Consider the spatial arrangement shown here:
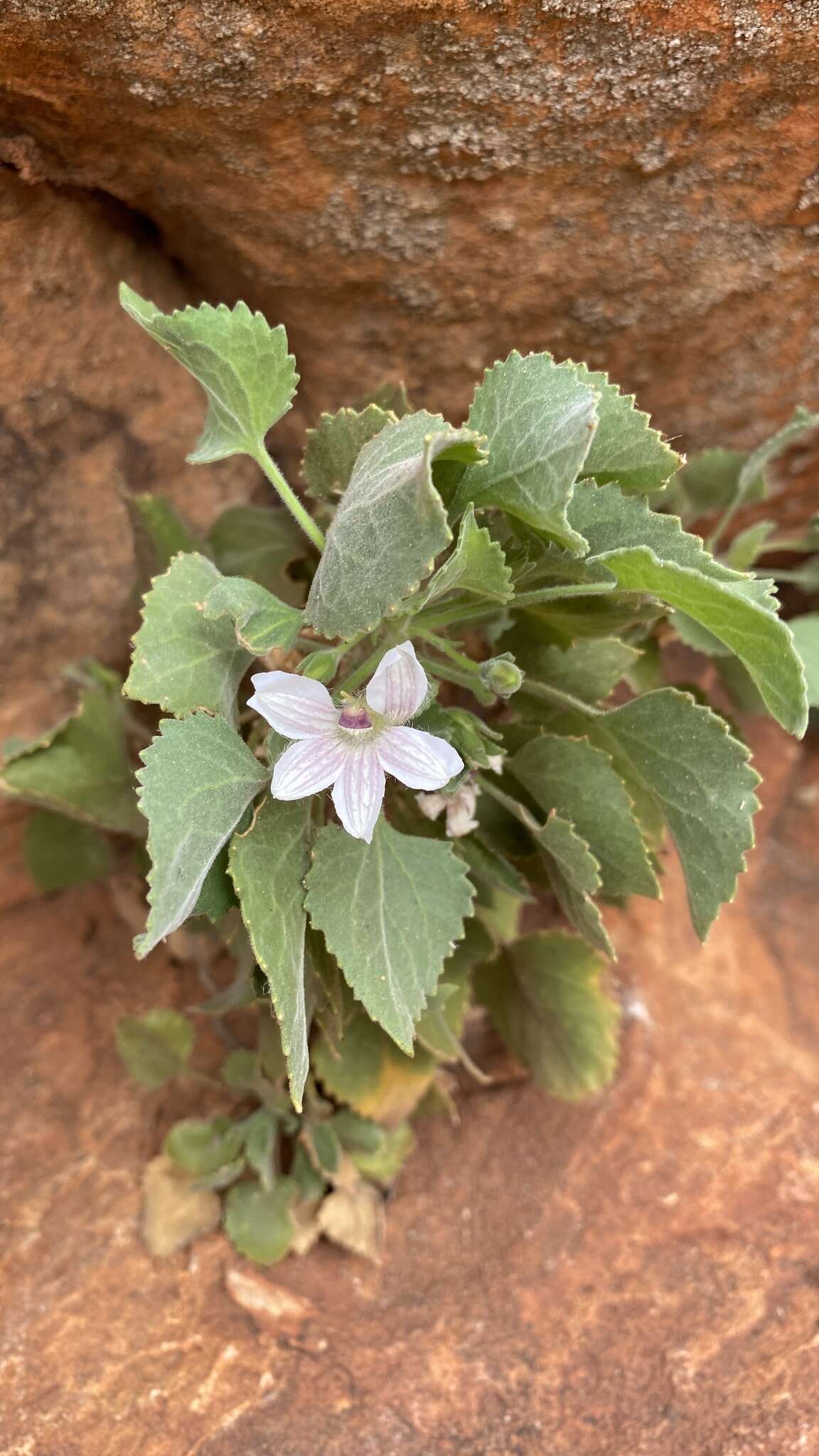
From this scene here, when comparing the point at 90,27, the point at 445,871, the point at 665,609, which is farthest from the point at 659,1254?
the point at 90,27

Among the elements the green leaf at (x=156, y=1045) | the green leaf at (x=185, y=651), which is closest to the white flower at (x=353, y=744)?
the green leaf at (x=185, y=651)

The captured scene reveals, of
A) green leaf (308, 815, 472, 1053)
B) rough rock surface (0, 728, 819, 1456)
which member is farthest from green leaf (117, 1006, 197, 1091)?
green leaf (308, 815, 472, 1053)

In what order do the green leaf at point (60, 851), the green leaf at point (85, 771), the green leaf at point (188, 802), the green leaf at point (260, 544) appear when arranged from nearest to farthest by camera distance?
the green leaf at point (188, 802) → the green leaf at point (85, 771) → the green leaf at point (260, 544) → the green leaf at point (60, 851)

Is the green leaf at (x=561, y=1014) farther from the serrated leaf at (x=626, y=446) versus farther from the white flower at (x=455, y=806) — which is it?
the serrated leaf at (x=626, y=446)

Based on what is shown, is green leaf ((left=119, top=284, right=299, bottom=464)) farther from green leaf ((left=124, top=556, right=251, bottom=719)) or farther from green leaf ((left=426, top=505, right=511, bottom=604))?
green leaf ((left=426, top=505, right=511, bottom=604))

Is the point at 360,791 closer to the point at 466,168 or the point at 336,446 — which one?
the point at 336,446

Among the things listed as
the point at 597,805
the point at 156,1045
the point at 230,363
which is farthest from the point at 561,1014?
the point at 230,363

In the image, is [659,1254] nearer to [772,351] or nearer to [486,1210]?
[486,1210]
